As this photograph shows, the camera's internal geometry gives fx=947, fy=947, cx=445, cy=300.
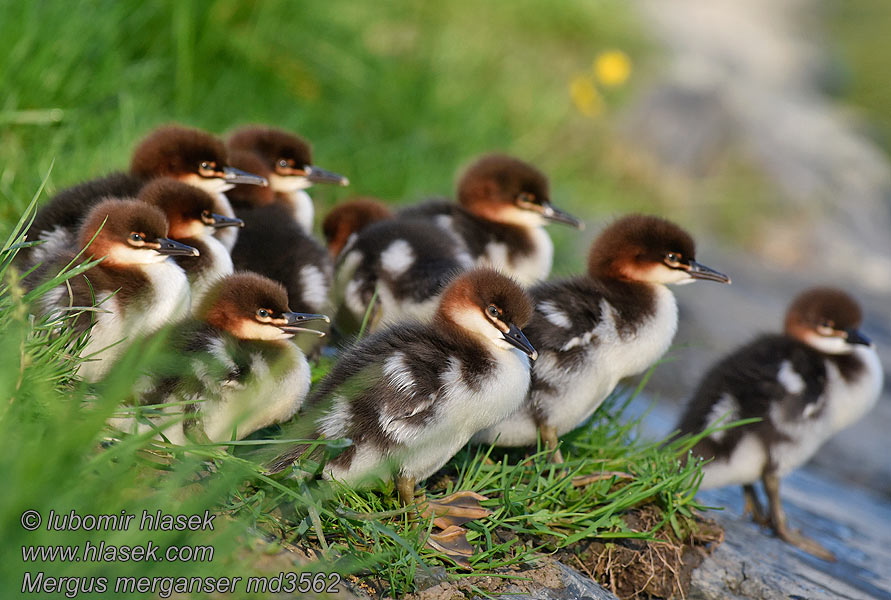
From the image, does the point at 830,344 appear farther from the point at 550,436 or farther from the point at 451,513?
the point at 451,513

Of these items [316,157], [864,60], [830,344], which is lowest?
[864,60]

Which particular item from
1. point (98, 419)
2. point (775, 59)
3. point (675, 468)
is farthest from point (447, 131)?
point (775, 59)

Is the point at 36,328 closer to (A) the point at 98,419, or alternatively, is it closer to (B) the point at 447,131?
(A) the point at 98,419

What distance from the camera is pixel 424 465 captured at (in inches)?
119

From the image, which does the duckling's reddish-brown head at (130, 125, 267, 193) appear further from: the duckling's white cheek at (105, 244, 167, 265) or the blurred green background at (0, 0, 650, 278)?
the duckling's white cheek at (105, 244, 167, 265)

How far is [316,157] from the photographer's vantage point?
631 cm

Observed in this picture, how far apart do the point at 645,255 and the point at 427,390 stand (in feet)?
4.55

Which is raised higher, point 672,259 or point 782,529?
point 672,259

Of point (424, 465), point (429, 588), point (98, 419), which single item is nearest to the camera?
point (98, 419)

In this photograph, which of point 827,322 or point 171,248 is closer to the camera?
point 171,248

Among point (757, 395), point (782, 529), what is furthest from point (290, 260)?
point (782, 529)

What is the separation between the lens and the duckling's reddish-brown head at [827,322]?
466 cm

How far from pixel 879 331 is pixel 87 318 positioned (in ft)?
23.4

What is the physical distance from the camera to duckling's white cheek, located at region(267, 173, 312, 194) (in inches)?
184
